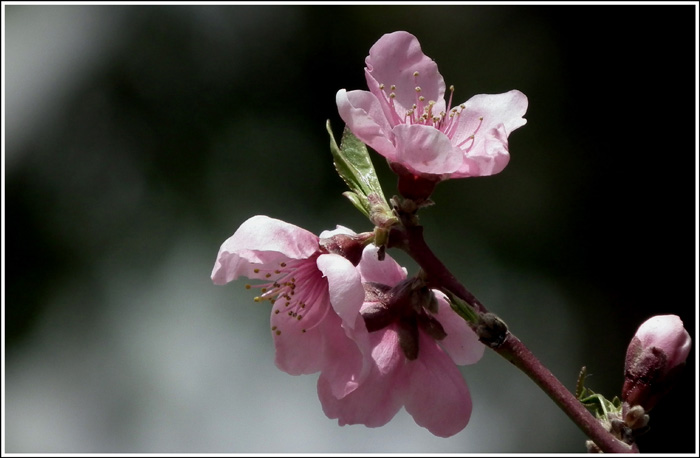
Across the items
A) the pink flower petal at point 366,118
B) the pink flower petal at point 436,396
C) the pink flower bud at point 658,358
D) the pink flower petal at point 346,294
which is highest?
the pink flower petal at point 366,118

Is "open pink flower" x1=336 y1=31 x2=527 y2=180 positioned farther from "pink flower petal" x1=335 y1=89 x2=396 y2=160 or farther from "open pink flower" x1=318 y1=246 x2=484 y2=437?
"open pink flower" x1=318 y1=246 x2=484 y2=437

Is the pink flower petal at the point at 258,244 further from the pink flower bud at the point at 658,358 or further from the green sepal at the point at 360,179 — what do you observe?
the pink flower bud at the point at 658,358

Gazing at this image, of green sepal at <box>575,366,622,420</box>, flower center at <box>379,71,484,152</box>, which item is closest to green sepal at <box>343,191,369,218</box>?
flower center at <box>379,71,484,152</box>

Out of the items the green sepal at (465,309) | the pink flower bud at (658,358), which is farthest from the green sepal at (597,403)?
the green sepal at (465,309)

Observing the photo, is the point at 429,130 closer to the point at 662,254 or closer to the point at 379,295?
the point at 379,295

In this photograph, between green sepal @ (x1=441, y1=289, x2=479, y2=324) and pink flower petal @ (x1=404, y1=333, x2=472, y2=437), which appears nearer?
green sepal @ (x1=441, y1=289, x2=479, y2=324)

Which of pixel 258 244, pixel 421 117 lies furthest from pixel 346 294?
pixel 421 117
